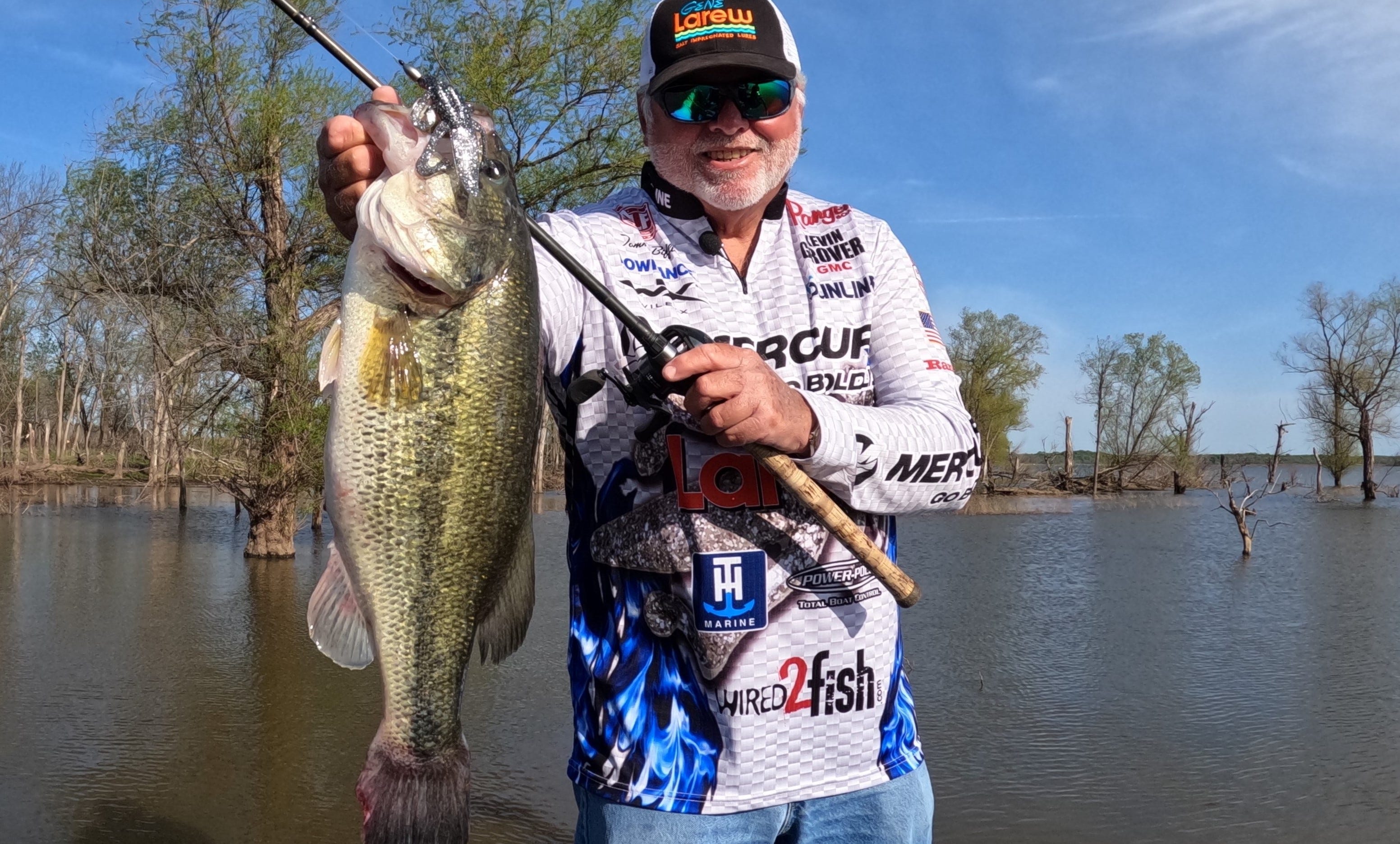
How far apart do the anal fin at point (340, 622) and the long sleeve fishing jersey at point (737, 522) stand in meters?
0.43

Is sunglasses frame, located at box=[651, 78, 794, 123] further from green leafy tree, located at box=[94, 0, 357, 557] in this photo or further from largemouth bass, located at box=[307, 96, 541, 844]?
green leafy tree, located at box=[94, 0, 357, 557]

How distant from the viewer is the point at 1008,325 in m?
51.9

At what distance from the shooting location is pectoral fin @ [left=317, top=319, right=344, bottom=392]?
189 cm

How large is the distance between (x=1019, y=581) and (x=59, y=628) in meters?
13.2

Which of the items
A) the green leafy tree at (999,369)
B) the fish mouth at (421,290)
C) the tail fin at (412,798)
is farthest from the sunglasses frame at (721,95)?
the green leafy tree at (999,369)

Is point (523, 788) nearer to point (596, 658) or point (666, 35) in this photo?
point (596, 658)

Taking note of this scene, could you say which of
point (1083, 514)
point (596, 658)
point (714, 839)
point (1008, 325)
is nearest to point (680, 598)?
point (596, 658)

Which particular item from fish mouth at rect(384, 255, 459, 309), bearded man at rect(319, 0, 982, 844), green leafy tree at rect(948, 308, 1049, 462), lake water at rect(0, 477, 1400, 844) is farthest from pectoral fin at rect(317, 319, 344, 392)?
green leafy tree at rect(948, 308, 1049, 462)

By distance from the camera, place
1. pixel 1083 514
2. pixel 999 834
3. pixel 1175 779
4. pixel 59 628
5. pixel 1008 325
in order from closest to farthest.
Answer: pixel 999 834 < pixel 1175 779 < pixel 59 628 < pixel 1083 514 < pixel 1008 325

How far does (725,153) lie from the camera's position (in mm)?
2283

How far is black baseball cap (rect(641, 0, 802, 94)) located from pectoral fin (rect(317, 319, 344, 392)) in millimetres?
887

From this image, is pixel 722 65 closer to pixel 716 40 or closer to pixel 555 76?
pixel 716 40

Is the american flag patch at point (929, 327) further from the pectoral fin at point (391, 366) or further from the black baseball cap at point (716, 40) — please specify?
the pectoral fin at point (391, 366)

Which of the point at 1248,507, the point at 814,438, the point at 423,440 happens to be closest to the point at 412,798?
the point at 423,440
